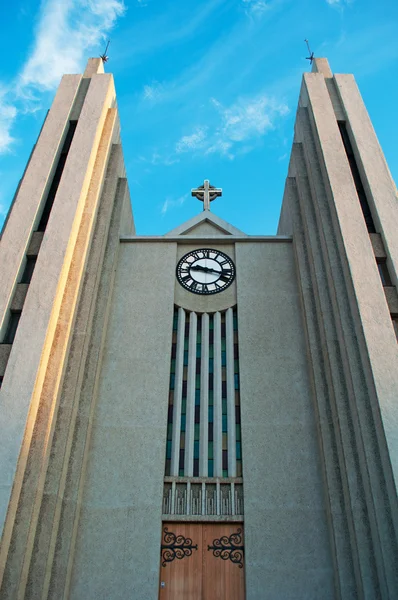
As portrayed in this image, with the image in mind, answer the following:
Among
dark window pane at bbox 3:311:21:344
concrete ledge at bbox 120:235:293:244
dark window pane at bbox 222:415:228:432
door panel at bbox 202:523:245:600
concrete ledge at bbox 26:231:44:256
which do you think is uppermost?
concrete ledge at bbox 120:235:293:244

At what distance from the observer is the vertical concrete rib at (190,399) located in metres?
13.4

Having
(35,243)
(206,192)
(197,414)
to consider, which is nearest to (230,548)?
(197,414)

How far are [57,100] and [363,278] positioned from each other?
1110cm

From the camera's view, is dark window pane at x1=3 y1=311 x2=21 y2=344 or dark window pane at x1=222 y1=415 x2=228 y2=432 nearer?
dark window pane at x1=3 y1=311 x2=21 y2=344

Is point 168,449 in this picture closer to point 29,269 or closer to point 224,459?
point 224,459

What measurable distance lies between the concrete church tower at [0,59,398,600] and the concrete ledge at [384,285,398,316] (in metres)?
0.09

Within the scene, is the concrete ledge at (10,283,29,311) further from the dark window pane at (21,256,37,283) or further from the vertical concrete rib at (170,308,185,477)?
the vertical concrete rib at (170,308,185,477)

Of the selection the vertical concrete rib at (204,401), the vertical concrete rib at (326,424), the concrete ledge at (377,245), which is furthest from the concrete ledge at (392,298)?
the vertical concrete rib at (204,401)

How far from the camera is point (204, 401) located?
1445 cm

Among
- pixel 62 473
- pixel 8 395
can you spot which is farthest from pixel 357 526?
pixel 8 395

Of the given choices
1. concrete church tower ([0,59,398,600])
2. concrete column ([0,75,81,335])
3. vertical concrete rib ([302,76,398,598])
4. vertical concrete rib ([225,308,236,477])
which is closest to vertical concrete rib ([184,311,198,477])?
concrete church tower ([0,59,398,600])

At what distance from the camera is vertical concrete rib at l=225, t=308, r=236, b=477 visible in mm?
13429

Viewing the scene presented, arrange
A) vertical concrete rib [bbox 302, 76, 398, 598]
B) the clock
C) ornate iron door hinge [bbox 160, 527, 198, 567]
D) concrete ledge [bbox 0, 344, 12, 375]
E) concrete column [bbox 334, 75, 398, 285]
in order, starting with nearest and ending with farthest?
vertical concrete rib [bbox 302, 76, 398, 598]
concrete ledge [bbox 0, 344, 12, 375]
ornate iron door hinge [bbox 160, 527, 198, 567]
concrete column [bbox 334, 75, 398, 285]
the clock

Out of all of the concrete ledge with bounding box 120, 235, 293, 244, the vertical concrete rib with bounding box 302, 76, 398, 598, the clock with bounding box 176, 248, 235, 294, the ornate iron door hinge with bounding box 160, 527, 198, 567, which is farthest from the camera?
the concrete ledge with bounding box 120, 235, 293, 244
